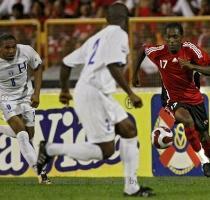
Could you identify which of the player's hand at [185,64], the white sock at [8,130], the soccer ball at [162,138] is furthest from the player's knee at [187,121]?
the white sock at [8,130]

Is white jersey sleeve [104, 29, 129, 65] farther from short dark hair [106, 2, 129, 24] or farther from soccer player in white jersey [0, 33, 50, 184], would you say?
soccer player in white jersey [0, 33, 50, 184]

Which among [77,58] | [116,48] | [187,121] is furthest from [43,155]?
[187,121]

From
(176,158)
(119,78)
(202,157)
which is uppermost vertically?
(119,78)

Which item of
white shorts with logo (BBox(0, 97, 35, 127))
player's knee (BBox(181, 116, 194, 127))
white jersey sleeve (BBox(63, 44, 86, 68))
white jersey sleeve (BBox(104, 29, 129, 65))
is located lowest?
player's knee (BBox(181, 116, 194, 127))

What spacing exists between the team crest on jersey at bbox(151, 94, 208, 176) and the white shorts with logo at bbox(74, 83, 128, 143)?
472 cm

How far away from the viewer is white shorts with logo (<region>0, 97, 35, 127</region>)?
13.7 m

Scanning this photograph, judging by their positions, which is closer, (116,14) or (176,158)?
(116,14)

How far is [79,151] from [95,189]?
159 centimetres

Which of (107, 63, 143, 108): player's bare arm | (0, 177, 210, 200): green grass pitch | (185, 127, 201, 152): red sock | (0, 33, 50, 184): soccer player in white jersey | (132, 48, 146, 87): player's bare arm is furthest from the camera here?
(132, 48, 146, 87): player's bare arm

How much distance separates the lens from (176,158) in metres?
15.6

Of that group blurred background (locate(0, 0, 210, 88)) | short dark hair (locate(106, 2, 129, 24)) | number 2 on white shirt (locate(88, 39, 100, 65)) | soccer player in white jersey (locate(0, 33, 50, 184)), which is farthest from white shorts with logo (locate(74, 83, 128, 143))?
blurred background (locate(0, 0, 210, 88))

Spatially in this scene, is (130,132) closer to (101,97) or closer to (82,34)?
(101,97)

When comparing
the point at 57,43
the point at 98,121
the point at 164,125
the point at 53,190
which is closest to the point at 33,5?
the point at 57,43

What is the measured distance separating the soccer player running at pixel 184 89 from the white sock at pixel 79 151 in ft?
9.95
